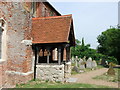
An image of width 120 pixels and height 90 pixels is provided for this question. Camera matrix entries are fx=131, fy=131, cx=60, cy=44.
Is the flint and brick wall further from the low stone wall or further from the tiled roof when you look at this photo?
the tiled roof

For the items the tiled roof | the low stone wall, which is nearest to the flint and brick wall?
the low stone wall

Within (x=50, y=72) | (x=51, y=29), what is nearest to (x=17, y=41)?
(x=51, y=29)

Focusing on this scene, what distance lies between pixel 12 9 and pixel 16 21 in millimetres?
980

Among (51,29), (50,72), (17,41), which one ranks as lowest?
(50,72)

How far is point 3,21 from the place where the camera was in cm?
911

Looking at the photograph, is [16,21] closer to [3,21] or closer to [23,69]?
[3,21]

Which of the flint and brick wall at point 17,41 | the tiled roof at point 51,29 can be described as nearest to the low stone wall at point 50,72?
the flint and brick wall at point 17,41

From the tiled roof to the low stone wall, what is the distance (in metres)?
1.99

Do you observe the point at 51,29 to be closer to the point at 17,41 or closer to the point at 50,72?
the point at 17,41

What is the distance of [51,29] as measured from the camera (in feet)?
34.7

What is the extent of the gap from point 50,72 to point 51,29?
3.41 meters

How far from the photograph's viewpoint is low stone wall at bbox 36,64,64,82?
980 cm

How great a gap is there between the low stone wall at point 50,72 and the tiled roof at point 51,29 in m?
1.99

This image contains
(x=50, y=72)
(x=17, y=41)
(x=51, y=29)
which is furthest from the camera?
(x=51, y=29)
